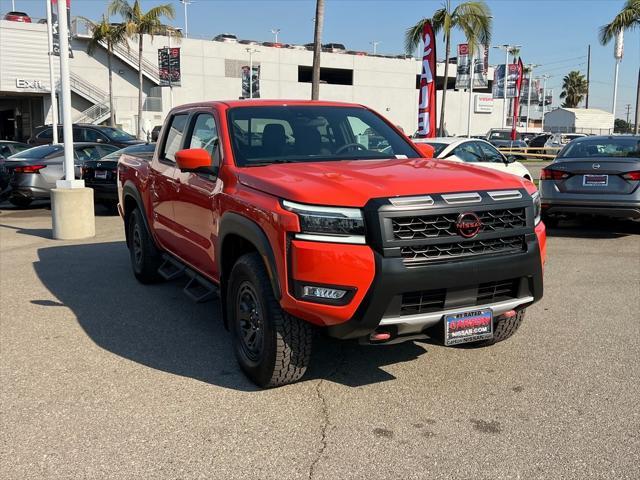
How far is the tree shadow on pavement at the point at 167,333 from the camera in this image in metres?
4.47

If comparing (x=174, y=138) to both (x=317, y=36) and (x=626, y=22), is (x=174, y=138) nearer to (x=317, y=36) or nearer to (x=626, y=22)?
(x=317, y=36)

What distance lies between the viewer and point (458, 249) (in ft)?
12.1

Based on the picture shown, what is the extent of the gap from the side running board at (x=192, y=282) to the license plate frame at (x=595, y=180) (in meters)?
6.27

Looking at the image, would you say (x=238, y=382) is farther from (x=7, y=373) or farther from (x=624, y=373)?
(x=624, y=373)

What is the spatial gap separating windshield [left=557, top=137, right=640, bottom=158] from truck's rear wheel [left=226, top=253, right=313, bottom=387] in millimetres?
7407

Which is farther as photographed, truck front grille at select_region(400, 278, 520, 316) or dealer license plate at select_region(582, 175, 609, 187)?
dealer license plate at select_region(582, 175, 609, 187)

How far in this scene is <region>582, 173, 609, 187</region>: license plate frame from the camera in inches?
364

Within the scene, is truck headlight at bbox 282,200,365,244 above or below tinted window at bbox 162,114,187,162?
below

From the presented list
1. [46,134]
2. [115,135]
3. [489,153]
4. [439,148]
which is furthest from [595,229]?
[46,134]

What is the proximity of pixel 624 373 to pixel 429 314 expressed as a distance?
1.72m

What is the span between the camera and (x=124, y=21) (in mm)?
36531

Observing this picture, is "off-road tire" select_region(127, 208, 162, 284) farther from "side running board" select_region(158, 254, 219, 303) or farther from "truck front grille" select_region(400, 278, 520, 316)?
"truck front grille" select_region(400, 278, 520, 316)

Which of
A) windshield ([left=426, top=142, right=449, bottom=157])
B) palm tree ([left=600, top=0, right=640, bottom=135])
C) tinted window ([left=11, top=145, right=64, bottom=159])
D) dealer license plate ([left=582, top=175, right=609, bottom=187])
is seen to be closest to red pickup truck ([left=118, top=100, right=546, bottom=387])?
dealer license plate ([left=582, top=175, right=609, bottom=187])

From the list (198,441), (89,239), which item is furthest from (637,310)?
(89,239)
